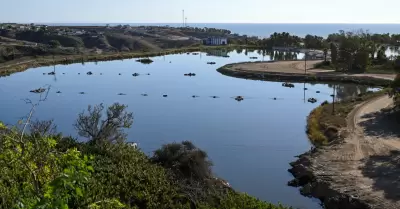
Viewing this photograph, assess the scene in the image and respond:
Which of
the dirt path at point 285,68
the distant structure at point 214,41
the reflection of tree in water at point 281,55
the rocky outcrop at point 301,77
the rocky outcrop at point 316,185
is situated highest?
the distant structure at point 214,41

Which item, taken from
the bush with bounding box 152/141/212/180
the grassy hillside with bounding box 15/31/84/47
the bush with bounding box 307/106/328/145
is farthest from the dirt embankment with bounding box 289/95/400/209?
the grassy hillside with bounding box 15/31/84/47

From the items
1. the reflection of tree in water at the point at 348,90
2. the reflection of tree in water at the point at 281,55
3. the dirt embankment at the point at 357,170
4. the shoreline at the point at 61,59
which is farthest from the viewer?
the reflection of tree in water at the point at 281,55

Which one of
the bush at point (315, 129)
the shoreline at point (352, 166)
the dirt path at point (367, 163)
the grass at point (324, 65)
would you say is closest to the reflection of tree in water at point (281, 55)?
the grass at point (324, 65)

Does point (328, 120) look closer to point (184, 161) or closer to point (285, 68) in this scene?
point (184, 161)

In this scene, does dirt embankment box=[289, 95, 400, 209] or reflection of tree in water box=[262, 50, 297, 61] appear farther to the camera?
reflection of tree in water box=[262, 50, 297, 61]

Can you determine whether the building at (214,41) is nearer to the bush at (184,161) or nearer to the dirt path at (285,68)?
the dirt path at (285,68)

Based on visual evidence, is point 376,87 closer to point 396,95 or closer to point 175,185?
point 396,95

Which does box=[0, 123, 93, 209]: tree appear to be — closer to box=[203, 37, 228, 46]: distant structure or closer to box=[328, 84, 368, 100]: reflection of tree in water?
box=[328, 84, 368, 100]: reflection of tree in water
